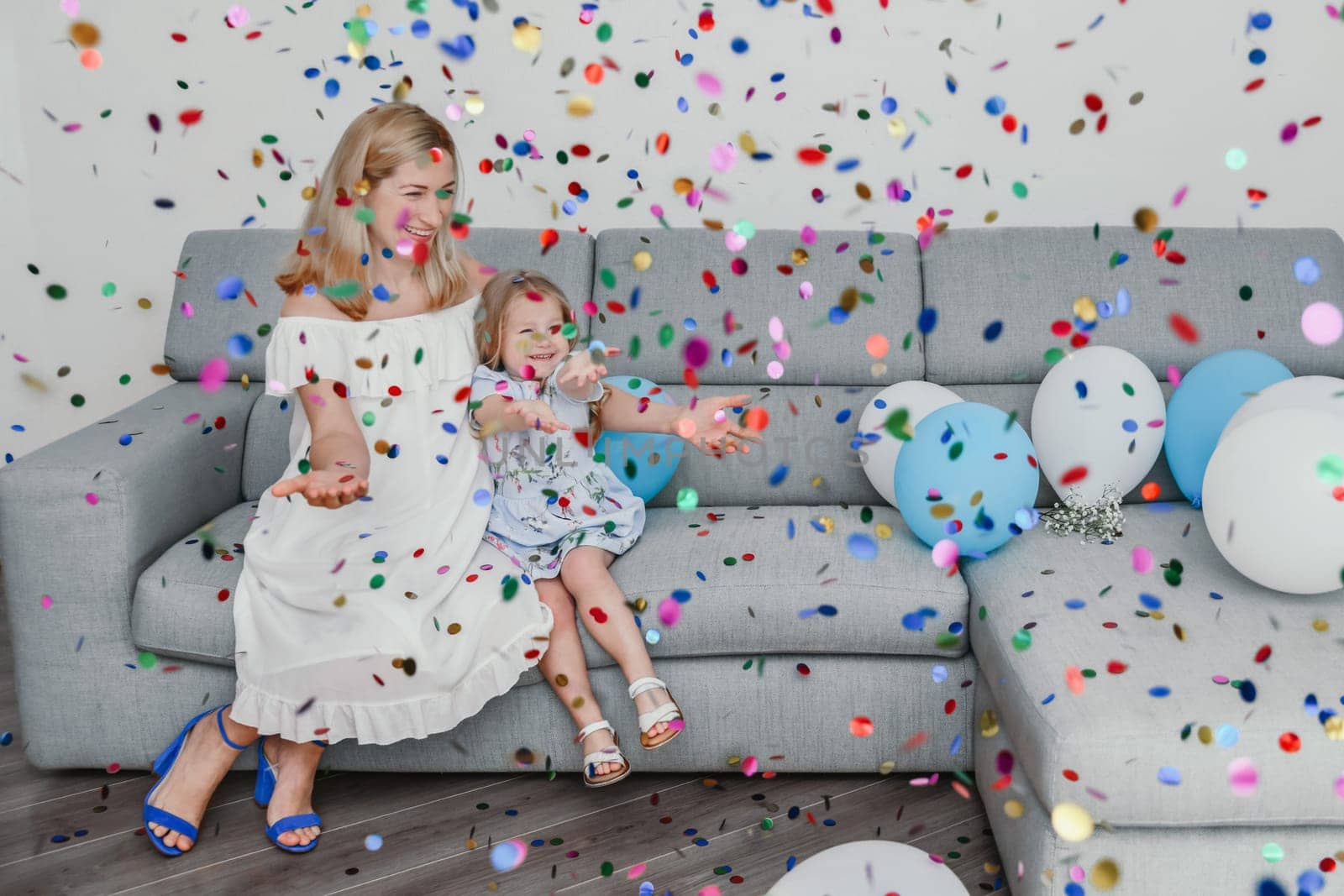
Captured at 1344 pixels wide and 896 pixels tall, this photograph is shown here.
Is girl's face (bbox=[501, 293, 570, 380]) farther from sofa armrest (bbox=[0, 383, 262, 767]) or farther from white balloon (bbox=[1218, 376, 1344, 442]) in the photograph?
white balloon (bbox=[1218, 376, 1344, 442])

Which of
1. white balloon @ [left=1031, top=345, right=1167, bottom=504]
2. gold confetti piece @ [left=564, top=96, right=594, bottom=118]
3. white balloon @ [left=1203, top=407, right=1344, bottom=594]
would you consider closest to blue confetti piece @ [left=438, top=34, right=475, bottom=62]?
gold confetti piece @ [left=564, top=96, right=594, bottom=118]

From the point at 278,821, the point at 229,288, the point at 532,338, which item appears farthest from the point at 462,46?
the point at 278,821

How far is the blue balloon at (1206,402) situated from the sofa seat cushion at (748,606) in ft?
2.11

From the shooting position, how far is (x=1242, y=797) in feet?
4.64

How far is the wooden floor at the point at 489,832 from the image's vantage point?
1.72 meters

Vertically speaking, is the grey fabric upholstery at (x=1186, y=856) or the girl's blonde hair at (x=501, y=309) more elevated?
the girl's blonde hair at (x=501, y=309)

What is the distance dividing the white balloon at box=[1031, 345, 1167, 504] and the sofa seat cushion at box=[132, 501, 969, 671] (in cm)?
42

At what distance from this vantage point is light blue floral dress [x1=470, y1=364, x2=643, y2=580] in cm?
198

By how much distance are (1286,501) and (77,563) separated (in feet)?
6.57

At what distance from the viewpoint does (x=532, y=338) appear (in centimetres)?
202

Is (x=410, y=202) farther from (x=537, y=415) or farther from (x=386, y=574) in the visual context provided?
(x=386, y=574)

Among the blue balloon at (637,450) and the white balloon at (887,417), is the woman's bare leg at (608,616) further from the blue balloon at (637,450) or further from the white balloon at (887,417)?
the white balloon at (887,417)

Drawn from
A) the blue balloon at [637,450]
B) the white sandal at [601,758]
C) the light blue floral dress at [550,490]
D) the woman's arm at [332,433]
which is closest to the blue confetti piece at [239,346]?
the woman's arm at [332,433]

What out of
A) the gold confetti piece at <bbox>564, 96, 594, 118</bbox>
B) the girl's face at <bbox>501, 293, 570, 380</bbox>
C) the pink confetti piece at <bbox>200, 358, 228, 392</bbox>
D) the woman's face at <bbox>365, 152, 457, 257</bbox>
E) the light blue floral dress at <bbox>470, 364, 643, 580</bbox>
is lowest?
the light blue floral dress at <bbox>470, 364, 643, 580</bbox>
